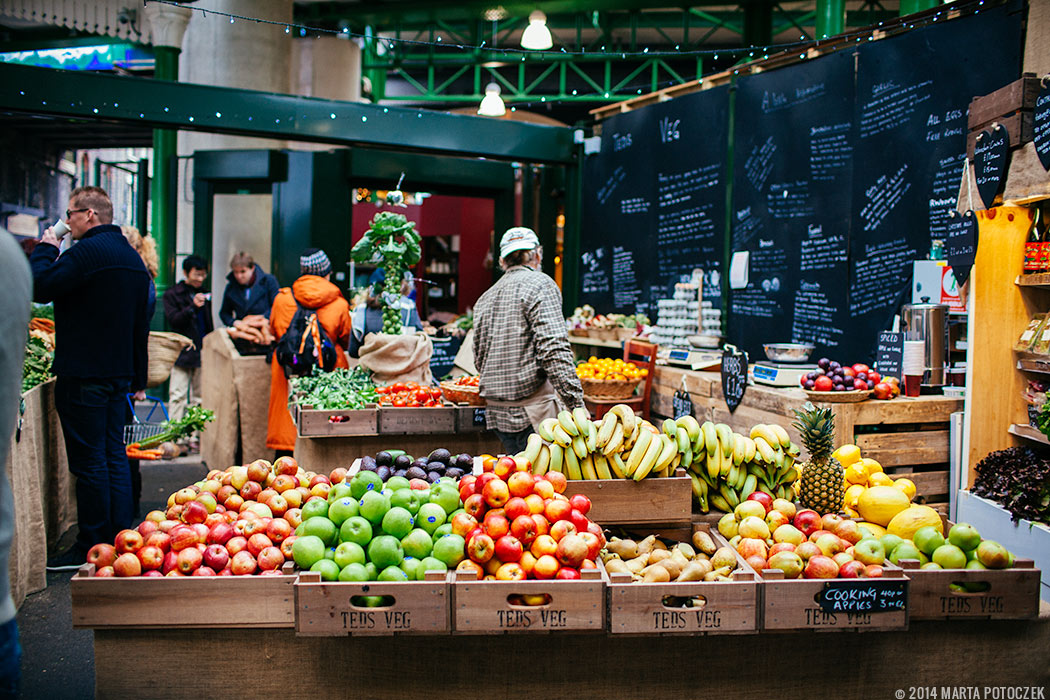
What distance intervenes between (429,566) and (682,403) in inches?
154

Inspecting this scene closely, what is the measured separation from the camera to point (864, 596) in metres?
2.43

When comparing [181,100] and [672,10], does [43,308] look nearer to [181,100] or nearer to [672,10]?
[181,100]

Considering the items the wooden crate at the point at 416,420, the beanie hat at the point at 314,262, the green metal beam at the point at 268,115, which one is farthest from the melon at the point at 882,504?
the green metal beam at the point at 268,115

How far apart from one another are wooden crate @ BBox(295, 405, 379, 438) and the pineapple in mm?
2913

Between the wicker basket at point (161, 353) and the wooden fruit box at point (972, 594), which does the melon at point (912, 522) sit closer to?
the wooden fruit box at point (972, 594)

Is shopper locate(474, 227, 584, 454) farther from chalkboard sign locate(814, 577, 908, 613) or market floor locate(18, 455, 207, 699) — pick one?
market floor locate(18, 455, 207, 699)

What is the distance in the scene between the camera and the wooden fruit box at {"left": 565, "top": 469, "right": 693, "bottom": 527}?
10.00 ft

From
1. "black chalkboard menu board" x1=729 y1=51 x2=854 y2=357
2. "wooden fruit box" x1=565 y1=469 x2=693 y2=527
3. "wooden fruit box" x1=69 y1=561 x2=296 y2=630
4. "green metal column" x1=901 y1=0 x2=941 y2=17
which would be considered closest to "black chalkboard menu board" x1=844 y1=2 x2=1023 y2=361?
"black chalkboard menu board" x1=729 y1=51 x2=854 y2=357

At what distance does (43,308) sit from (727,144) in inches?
231

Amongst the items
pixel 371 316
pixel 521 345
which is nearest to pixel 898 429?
pixel 521 345

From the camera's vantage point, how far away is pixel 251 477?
324 centimetres

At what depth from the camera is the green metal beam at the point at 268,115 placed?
7.14 metres

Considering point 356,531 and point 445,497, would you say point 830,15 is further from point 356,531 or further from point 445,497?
point 356,531

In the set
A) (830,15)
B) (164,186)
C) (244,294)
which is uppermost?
(830,15)
